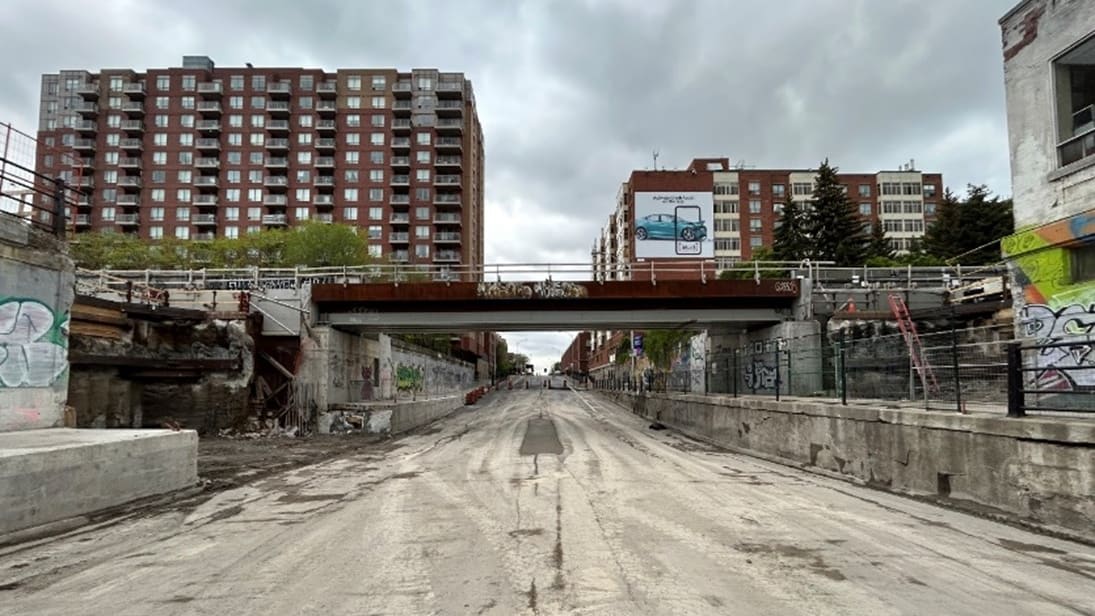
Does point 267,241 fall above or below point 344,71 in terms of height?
below

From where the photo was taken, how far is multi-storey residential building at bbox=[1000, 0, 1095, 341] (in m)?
13.1

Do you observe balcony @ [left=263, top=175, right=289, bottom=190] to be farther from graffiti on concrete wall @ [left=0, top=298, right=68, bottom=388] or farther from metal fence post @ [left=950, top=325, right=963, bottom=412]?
metal fence post @ [left=950, top=325, right=963, bottom=412]

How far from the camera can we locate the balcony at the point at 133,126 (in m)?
101

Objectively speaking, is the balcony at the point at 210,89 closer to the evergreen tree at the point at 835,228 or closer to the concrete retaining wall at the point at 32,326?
the evergreen tree at the point at 835,228

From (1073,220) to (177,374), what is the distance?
25.4 m

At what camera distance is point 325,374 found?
2714cm

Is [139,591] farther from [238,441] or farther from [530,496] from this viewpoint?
[238,441]

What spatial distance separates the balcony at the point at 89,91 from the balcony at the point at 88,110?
102cm

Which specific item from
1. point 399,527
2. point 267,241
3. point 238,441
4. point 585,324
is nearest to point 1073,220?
point 399,527

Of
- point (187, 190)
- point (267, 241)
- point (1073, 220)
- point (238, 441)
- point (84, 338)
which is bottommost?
point (238, 441)

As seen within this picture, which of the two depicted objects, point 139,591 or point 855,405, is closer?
point 139,591

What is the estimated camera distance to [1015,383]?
30.3 feet

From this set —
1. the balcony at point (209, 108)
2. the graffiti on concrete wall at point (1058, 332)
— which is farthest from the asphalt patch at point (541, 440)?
the balcony at point (209, 108)

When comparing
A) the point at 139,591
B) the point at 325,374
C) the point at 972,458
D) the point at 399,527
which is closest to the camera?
the point at 139,591
